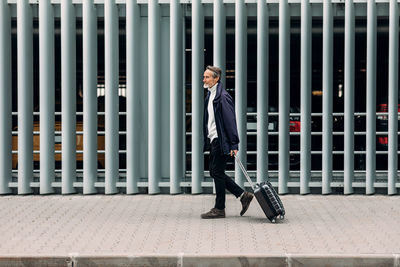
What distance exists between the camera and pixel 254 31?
12.4m

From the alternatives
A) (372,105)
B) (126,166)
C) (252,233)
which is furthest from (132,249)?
(372,105)

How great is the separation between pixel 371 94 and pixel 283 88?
1271mm

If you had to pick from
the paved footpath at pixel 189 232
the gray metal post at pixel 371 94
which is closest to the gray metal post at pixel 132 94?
the paved footpath at pixel 189 232

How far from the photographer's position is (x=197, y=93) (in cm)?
1137

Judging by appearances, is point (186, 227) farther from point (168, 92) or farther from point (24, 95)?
point (24, 95)

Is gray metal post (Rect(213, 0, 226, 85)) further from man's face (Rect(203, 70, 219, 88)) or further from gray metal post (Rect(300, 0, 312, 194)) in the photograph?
man's face (Rect(203, 70, 219, 88))

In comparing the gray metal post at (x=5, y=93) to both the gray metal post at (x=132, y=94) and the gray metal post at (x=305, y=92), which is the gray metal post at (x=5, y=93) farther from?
the gray metal post at (x=305, y=92)

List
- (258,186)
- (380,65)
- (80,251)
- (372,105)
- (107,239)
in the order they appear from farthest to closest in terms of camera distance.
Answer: (380,65) < (372,105) < (258,186) < (107,239) < (80,251)

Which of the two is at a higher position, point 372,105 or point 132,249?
point 372,105

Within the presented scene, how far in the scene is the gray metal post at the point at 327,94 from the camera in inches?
442

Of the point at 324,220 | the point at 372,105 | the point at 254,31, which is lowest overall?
the point at 324,220

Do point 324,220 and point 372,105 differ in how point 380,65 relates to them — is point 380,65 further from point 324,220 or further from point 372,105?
point 324,220

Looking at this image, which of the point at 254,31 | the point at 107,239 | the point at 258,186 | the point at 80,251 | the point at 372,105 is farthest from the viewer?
the point at 254,31

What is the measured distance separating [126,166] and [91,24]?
2155 mm
